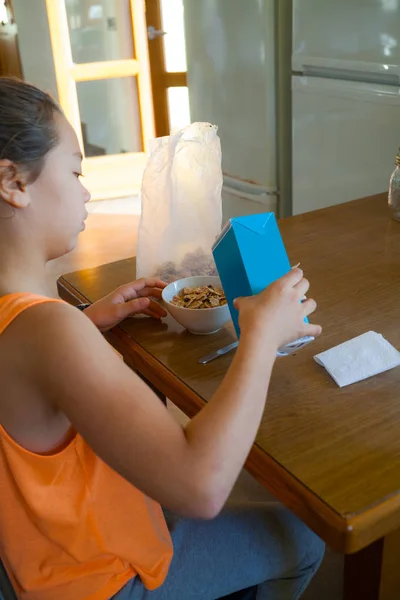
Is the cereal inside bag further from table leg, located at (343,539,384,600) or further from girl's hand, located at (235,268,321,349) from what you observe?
table leg, located at (343,539,384,600)

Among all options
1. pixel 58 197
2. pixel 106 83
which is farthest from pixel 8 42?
pixel 58 197

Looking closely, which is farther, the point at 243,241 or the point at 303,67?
the point at 303,67

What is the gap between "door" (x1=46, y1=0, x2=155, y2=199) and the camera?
12.7 feet

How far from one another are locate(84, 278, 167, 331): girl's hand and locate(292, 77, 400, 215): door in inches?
43.0

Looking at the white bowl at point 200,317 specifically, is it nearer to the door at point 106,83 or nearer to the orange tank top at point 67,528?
the orange tank top at point 67,528

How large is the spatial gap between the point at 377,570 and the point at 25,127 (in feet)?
2.19

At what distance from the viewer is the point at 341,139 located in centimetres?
200

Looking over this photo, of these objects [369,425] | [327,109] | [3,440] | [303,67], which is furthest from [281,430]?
[303,67]

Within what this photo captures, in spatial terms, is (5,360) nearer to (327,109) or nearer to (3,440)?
(3,440)

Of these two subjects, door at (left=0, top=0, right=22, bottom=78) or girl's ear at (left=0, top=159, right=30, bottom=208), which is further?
door at (left=0, top=0, right=22, bottom=78)

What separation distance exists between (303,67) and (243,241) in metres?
1.53

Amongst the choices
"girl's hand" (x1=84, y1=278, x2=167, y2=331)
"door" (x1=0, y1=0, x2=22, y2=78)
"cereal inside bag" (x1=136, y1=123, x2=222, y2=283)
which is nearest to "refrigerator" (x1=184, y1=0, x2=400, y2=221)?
"cereal inside bag" (x1=136, y1=123, x2=222, y2=283)

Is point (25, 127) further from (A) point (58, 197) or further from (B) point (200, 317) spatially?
(B) point (200, 317)

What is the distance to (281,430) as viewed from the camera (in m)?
0.68
